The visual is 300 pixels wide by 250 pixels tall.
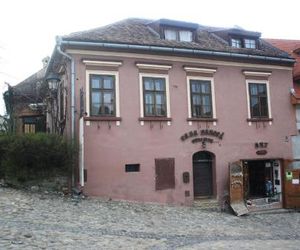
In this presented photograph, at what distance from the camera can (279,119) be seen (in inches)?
808

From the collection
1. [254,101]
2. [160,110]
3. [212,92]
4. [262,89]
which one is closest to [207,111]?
[212,92]

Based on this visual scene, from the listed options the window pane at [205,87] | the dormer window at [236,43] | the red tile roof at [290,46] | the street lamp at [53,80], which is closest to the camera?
the street lamp at [53,80]

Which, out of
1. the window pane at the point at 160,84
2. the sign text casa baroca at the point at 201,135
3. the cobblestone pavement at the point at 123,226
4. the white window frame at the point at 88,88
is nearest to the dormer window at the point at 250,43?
the sign text casa baroca at the point at 201,135

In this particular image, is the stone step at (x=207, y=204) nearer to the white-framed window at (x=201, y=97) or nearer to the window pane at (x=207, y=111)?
the white-framed window at (x=201, y=97)

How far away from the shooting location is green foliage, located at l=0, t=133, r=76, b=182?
15102mm

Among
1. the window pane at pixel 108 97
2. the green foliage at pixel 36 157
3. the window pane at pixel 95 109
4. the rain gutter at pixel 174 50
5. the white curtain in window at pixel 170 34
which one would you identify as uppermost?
the white curtain in window at pixel 170 34

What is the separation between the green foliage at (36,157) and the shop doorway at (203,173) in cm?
589

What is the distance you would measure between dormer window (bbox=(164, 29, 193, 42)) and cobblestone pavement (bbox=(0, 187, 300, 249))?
26.0ft

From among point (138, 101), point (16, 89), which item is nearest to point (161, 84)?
point (138, 101)

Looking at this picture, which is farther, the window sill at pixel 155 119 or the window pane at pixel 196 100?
the window pane at pixel 196 100

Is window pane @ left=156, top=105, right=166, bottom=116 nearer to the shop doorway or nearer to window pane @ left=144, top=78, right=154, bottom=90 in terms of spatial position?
window pane @ left=144, top=78, right=154, bottom=90

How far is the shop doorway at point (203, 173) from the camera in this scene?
18641 mm

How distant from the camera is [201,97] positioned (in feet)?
61.9

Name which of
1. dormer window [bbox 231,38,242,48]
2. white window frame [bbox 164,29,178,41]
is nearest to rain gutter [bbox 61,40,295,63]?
white window frame [bbox 164,29,178,41]
